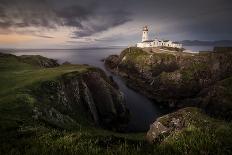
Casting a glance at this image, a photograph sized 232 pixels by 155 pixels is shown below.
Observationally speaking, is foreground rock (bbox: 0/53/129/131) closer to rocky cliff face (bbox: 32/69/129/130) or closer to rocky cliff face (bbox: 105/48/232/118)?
rocky cliff face (bbox: 32/69/129/130)

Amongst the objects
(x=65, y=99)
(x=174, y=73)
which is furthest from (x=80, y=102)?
(x=174, y=73)

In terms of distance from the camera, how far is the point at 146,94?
95.2 meters

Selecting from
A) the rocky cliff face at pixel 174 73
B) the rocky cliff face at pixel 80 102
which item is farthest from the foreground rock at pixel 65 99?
the rocky cliff face at pixel 174 73

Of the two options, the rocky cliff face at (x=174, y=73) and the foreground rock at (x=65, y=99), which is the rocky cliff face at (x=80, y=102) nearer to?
the foreground rock at (x=65, y=99)

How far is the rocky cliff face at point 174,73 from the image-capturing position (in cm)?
9362

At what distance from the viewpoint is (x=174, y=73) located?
339ft

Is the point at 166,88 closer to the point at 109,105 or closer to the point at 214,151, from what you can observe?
the point at 109,105

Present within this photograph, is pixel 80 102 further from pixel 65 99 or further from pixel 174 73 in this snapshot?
pixel 174 73

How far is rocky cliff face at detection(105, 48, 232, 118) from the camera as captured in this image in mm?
93625

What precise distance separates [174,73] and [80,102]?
60.2 m

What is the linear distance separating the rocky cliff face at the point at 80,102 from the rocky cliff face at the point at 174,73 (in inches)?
1067

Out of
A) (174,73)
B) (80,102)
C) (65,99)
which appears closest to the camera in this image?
(65,99)

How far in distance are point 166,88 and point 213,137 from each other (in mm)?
83245

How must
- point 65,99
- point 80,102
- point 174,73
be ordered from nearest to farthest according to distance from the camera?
point 65,99
point 80,102
point 174,73
